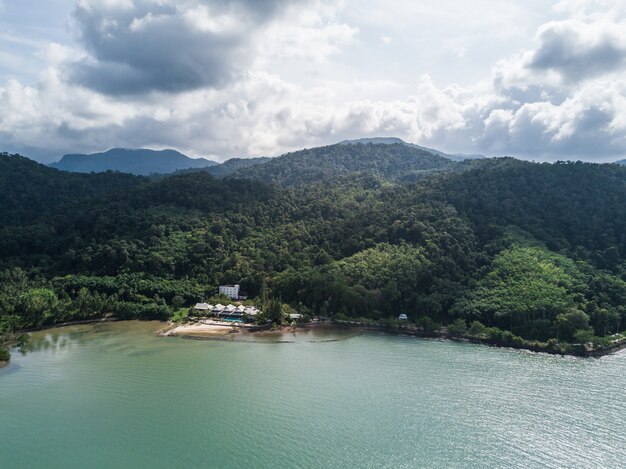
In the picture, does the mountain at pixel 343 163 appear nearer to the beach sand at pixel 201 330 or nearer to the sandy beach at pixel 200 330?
the sandy beach at pixel 200 330

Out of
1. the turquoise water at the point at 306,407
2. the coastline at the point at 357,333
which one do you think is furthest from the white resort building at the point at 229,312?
the turquoise water at the point at 306,407

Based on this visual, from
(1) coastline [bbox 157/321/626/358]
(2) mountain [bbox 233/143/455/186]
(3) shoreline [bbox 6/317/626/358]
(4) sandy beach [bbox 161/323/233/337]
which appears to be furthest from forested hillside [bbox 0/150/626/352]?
(2) mountain [bbox 233/143/455/186]

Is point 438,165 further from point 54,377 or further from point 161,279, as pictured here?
point 54,377

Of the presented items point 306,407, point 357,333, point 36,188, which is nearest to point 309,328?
point 357,333

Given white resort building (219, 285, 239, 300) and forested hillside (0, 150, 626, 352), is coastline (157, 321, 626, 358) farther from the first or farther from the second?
white resort building (219, 285, 239, 300)

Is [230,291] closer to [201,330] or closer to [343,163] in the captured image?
[201,330]
